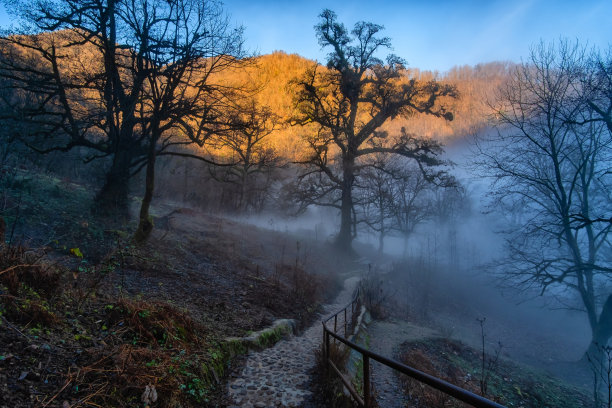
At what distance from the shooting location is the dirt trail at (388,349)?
599 cm

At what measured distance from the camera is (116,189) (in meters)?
13.0

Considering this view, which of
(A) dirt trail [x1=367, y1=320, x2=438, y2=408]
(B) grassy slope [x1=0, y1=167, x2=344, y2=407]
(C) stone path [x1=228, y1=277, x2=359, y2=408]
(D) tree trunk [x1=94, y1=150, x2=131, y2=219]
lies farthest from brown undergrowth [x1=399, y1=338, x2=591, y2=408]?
(D) tree trunk [x1=94, y1=150, x2=131, y2=219]

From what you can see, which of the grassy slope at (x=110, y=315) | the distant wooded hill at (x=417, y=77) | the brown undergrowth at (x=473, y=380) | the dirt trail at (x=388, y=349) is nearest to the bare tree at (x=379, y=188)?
the distant wooded hill at (x=417, y=77)

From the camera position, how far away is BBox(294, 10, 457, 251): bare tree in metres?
20.9

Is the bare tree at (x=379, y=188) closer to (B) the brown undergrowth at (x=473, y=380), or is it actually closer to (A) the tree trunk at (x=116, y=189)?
(B) the brown undergrowth at (x=473, y=380)

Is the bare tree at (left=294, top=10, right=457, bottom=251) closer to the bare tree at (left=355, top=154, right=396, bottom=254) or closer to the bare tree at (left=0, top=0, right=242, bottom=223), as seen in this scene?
the bare tree at (left=355, top=154, right=396, bottom=254)

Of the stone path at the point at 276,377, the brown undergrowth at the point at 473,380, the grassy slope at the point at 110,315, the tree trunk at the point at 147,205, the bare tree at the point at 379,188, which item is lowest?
the brown undergrowth at the point at 473,380

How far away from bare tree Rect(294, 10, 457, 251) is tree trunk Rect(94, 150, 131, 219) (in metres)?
12.1

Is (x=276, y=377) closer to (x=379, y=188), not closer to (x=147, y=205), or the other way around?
(x=147, y=205)

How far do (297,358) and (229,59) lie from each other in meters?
10.3

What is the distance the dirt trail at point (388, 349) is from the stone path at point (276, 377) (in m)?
1.47

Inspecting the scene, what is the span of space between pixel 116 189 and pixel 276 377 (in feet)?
36.7

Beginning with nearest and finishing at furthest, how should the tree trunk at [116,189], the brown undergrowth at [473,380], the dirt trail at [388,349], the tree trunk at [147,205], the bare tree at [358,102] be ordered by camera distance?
the dirt trail at [388,349] → the brown undergrowth at [473,380] → the tree trunk at [147,205] → the tree trunk at [116,189] → the bare tree at [358,102]

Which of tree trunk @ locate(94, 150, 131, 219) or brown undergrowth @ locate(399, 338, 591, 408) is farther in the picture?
tree trunk @ locate(94, 150, 131, 219)
